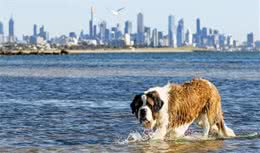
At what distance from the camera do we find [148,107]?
46.2 ft

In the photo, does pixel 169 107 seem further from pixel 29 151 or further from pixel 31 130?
pixel 31 130

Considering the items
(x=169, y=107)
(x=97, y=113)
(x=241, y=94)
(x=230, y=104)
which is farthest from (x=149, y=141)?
(x=241, y=94)

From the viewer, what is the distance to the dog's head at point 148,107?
1403 centimetres

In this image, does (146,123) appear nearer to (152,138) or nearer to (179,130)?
(152,138)

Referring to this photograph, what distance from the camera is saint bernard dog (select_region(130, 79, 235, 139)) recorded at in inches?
558

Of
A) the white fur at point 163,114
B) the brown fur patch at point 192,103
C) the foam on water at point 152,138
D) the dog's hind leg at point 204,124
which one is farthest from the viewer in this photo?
the dog's hind leg at point 204,124

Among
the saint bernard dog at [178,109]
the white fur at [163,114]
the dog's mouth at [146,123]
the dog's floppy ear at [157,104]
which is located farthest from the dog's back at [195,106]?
the dog's mouth at [146,123]

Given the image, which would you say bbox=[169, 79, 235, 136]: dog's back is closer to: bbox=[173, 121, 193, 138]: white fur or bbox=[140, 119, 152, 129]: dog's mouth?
bbox=[173, 121, 193, 138]: white fur

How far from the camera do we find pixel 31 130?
17.4 m

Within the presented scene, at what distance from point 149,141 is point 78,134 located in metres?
2.28

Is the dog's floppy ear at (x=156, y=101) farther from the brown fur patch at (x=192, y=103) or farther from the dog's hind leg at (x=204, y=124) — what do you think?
the dog's hind leg at (x=204, y=124)

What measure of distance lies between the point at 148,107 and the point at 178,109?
977mm

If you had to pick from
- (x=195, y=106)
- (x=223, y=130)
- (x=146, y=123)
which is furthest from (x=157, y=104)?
(x=223, y=130)

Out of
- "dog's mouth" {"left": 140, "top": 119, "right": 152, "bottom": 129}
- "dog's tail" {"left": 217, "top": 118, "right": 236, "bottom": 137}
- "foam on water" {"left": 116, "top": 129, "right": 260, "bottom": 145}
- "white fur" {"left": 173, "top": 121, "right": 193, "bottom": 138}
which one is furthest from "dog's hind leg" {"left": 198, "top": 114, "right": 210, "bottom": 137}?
"dog's mouth" {"left": 140, "top": 119, "right": 152, "bottom": 129}
